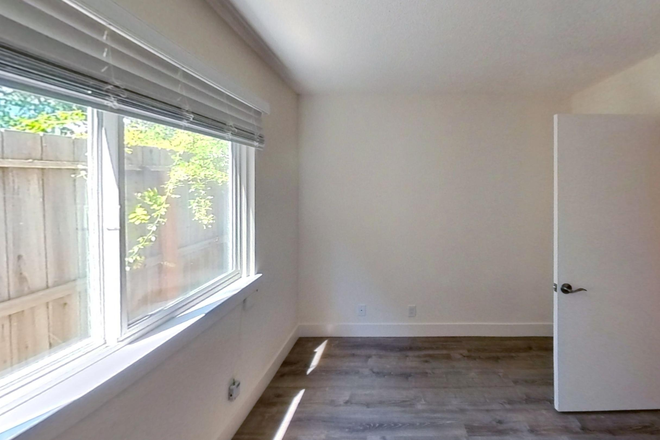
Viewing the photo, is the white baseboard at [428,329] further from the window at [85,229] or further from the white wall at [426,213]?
the window at [85,229]

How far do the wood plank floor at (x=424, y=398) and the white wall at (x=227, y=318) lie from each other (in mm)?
265

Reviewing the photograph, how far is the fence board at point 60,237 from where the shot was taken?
988mm

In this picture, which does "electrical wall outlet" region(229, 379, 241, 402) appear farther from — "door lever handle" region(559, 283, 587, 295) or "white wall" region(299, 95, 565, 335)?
"door lever handle" region(559, 283, 587, 295)

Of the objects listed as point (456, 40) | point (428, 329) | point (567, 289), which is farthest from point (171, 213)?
point (428, 329)

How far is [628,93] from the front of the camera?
8.32ft

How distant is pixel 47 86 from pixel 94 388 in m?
0.80

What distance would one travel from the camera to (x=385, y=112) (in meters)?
3.22

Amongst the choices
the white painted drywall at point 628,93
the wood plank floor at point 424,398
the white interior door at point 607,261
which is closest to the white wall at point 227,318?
the wood plank floor at point 424,398

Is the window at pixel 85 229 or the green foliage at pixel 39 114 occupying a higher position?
the green foliage at pixel 39 114

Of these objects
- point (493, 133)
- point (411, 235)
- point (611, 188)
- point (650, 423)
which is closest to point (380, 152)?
point (411, 235)

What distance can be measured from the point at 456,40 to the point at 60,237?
7.15 feet

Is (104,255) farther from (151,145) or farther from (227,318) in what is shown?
(227,318)

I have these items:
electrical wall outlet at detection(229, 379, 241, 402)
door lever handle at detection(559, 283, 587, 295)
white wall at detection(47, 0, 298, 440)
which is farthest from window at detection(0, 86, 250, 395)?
door lever handle at detection(559, 283, 587, 295)

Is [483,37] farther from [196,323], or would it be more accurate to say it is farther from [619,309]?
[196,323]
